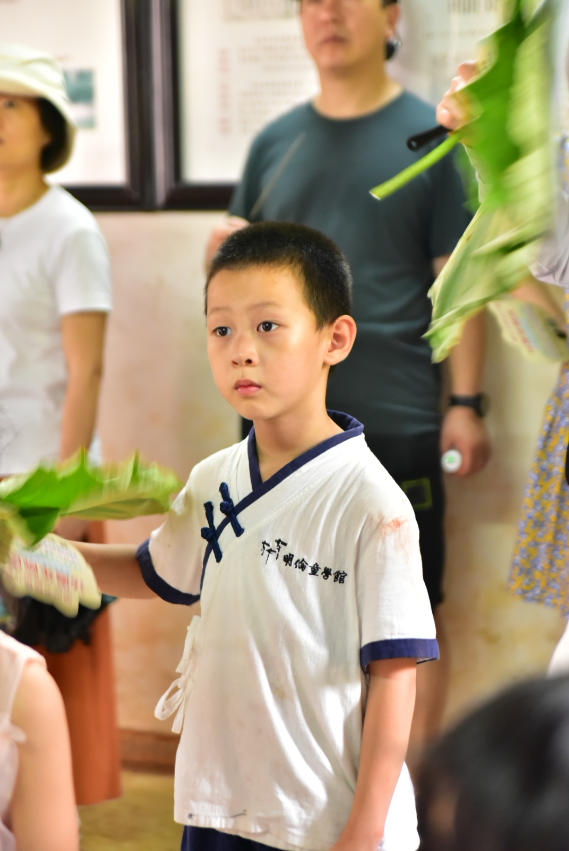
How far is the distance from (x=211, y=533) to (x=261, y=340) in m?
0.18

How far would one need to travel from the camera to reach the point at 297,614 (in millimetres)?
693

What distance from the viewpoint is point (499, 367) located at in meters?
1.58

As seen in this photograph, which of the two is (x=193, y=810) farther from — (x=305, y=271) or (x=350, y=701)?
(x=305, y=271)

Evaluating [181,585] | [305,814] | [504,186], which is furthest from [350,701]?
[504,186]

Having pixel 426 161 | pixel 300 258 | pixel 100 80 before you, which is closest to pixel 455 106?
pixel 426 161

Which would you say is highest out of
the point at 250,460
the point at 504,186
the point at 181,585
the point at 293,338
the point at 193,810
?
the point at 504,186

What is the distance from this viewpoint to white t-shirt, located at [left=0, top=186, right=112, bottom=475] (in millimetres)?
1438

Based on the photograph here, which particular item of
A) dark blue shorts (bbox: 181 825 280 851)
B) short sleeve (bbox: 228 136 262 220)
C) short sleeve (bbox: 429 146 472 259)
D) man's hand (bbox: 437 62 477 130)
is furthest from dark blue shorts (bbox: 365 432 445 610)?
man's hand (bbox: 437 62 477 130)

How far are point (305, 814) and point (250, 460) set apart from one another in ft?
0.96

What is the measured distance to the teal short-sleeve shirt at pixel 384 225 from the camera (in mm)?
1354

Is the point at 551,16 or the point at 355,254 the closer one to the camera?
the point at 551,16

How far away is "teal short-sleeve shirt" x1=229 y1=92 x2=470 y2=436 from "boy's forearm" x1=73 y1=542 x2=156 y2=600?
0.58 metres

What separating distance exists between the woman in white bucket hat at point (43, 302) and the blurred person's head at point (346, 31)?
0.44m

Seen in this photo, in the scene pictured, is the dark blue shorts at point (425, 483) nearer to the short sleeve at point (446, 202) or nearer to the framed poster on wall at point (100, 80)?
the short sleeve at point (446, 202)
